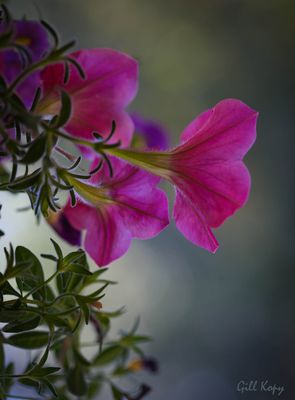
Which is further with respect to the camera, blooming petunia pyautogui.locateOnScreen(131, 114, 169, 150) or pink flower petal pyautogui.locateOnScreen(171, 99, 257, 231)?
blooming petunia pyautogui.locateOnScreen(131, 114, 169, 150)

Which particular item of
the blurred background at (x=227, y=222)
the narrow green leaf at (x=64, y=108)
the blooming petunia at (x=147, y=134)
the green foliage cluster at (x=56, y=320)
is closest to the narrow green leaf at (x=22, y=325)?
the green foliage cluster at (x=56, y=320)

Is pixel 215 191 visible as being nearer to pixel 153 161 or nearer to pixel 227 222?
pixel 153 161

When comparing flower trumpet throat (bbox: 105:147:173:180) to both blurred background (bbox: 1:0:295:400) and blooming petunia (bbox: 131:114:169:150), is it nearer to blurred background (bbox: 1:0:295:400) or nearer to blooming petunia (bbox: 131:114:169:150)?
blooming petunia (bbox: 131:114:169:150)

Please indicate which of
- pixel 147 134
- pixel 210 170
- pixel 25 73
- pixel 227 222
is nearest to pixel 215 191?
pixel 210 170

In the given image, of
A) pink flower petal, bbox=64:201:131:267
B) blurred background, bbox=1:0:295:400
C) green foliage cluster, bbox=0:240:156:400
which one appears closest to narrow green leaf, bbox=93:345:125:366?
green foliage cluster, bbox=0:240:156:400

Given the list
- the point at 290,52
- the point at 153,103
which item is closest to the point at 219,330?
the point at 153,103
